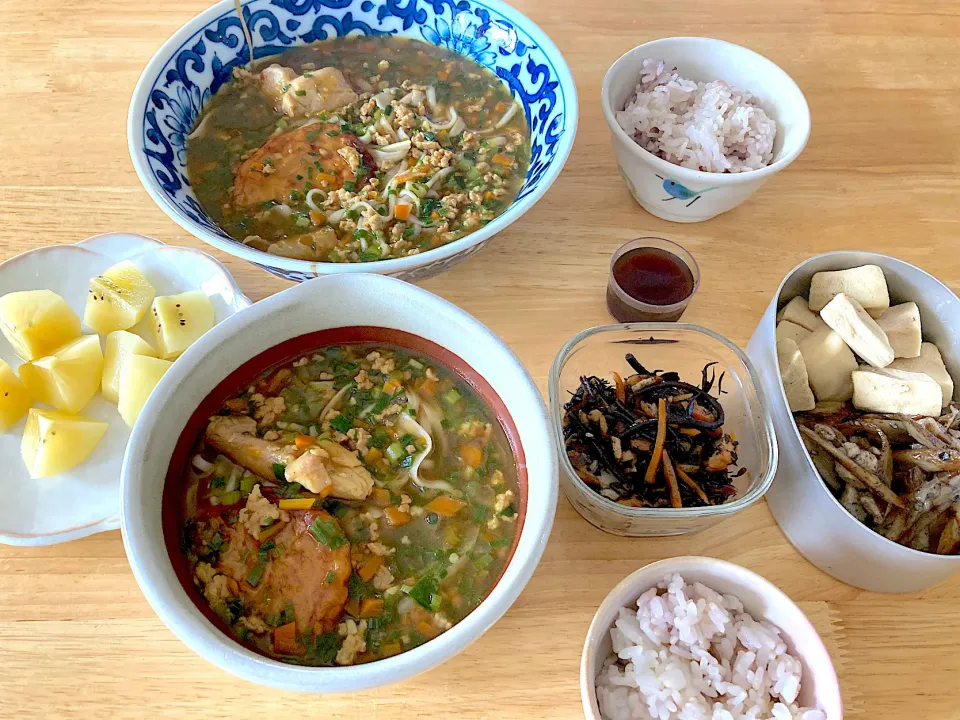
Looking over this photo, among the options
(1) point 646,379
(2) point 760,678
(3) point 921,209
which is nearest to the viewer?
(2) point 760,678

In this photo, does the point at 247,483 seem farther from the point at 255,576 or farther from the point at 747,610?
the point at 747,610

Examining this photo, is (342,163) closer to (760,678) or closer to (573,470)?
(573,470)

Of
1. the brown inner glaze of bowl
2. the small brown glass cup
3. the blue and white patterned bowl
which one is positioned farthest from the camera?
the small brown glass cup

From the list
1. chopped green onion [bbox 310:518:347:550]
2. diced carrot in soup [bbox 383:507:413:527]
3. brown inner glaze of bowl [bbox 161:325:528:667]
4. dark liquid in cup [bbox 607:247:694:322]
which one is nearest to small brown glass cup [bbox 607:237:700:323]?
dark liquid in cup [bbox 607:247:694:322]

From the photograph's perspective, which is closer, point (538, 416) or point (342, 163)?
point (538, 416)

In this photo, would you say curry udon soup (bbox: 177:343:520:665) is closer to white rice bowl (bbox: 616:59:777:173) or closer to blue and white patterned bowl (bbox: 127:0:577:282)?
blue and white patterned bowl (bbox: 127:0:577:282)

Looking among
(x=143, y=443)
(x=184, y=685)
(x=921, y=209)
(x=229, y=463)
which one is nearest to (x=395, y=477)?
(x=229, y=463)
